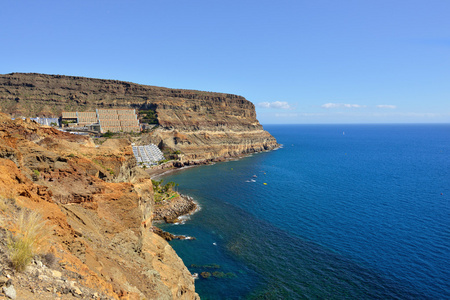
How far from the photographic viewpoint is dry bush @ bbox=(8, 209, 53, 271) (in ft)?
36.1

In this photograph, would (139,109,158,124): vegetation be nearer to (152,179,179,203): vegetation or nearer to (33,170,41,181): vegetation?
(152,179,179,203): vegetation

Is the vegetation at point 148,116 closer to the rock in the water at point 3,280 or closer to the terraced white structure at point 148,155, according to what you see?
the terraced white structure at point 148,155

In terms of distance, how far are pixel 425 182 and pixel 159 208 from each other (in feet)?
290

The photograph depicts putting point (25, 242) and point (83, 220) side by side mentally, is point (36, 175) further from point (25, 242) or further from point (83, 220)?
point (25, 242)

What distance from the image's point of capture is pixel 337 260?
4378 cm

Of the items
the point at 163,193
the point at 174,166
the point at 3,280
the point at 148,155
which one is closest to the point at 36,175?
the point at 3,280

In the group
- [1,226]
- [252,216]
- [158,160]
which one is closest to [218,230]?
[252,216]

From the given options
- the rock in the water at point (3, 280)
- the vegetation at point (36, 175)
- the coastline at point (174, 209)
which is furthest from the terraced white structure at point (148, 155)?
the rock in the water at point (3, 280)

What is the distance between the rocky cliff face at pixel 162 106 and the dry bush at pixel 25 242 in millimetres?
112224

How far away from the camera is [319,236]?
52219 millimetres

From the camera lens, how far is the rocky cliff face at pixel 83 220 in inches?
526

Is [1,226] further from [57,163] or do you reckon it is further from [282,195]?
[282,195]

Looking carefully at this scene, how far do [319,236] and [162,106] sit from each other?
4803 inches

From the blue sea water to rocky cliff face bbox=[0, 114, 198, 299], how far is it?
13369 mm
